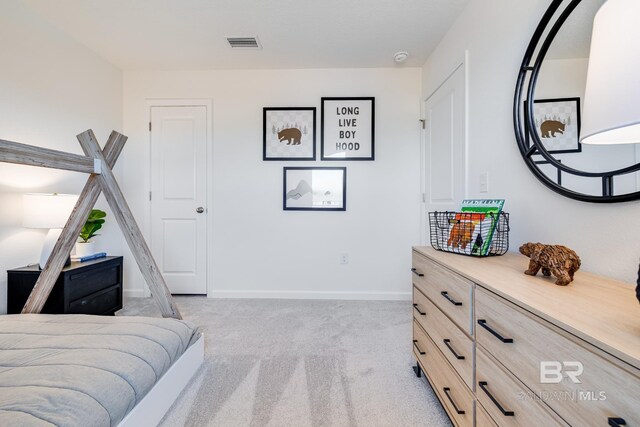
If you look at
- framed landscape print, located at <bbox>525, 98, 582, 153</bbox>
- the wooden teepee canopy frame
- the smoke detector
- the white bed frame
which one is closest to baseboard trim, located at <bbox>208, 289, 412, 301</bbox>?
the wooden teepee canopy frame

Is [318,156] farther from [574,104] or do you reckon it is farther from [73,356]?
[73,356]

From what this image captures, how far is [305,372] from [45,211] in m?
2.06

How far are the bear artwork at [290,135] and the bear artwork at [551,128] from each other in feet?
7.00

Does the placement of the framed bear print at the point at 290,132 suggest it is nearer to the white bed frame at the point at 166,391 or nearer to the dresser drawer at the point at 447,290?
the dresser drawer at the point at 447,290

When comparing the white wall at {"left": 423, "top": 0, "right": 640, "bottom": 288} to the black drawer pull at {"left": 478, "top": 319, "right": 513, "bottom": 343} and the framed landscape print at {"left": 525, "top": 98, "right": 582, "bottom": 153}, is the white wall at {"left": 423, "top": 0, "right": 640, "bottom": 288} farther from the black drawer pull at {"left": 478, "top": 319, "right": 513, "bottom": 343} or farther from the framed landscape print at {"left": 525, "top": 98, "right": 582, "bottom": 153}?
the black drawer pull at {"left": 478, "top": 319, "right": 513, "bottom": 343}

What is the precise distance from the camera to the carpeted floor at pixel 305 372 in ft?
4.31

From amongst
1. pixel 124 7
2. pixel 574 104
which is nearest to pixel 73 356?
pixel 574 104

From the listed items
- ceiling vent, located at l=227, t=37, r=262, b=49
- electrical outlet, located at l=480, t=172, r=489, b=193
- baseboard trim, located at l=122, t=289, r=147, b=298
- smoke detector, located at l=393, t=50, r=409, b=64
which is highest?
ceiling vent, located at l=227, t=37, r=262, b=49

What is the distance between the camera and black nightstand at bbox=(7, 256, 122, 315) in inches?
74.2

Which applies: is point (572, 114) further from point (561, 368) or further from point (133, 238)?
point (133, 238)

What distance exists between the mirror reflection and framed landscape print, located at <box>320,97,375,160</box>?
5.70 ft

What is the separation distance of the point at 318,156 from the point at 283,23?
1.21 meters

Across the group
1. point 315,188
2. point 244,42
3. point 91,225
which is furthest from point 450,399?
point 244,42

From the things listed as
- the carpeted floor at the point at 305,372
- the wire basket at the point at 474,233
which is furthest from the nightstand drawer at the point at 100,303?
the wire basket at the point at 474,233
